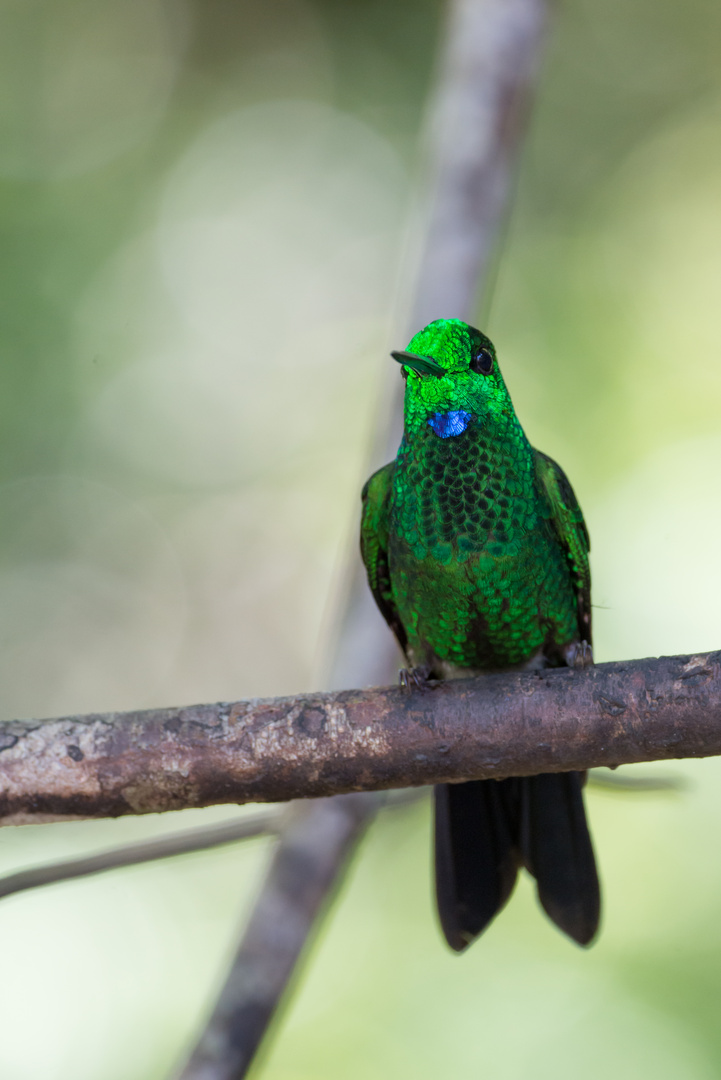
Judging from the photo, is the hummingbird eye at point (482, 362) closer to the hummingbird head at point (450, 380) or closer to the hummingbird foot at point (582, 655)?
the hummingbird head at point (450, 380)

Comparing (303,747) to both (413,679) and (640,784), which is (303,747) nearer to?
(413,679)

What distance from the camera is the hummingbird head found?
2.97 metres

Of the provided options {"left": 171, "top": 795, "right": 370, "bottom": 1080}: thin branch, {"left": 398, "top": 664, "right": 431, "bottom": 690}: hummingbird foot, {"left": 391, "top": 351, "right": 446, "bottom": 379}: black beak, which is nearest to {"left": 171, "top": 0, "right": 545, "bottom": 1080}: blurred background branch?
{"left": 171, "top": 795, "right": 370, "bottom": 1080}: thin branch

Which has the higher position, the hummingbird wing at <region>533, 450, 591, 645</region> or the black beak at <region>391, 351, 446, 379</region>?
the black beak at <region>391, 351, 446, 379</region>

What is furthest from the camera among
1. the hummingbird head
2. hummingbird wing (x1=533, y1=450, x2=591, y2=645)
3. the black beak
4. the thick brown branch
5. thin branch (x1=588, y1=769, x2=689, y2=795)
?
thin branch (x1=588, y1=769, x2=689, y2=795)

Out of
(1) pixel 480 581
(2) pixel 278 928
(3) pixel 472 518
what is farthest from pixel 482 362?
(2) pixel 278 928

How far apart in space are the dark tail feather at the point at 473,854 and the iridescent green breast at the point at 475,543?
22.5 inches

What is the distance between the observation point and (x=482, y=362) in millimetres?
3059

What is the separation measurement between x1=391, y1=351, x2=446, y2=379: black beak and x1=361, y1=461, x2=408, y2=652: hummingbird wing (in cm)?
45

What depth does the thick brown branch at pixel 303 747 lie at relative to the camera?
2.70 metres

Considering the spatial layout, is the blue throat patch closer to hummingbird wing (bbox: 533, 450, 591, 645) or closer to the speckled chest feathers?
the speckled chest feathers

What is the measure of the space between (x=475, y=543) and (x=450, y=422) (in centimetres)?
39

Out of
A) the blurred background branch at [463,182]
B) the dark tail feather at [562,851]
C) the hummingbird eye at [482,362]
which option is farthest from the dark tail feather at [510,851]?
the hummingbird eye at [482,362]

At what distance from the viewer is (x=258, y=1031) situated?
11.0 ft
